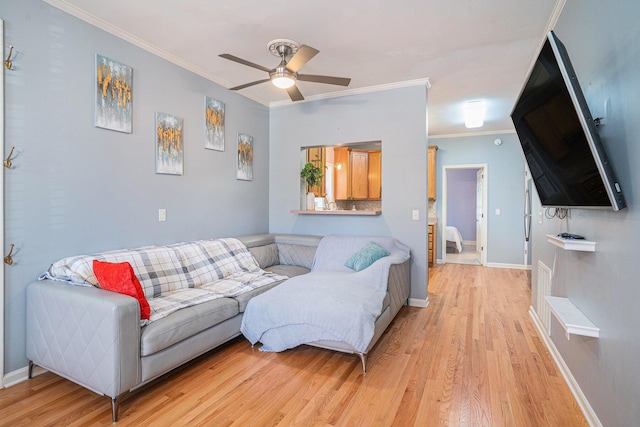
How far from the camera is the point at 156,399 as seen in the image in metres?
1.97

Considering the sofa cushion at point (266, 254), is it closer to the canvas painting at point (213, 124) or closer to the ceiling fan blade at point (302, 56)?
the canvas painting at point (213, 124)

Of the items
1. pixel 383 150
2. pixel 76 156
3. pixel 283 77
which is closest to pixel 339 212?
pixel 383 150

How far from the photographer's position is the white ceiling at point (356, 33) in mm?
2367

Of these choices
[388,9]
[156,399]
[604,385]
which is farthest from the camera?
[388,9]

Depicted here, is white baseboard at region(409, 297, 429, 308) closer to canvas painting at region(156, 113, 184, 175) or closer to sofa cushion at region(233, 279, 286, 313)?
sofa cushion at region(233, 279, 286, 313)

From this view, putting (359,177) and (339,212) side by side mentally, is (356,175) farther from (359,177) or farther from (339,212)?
(339,212)

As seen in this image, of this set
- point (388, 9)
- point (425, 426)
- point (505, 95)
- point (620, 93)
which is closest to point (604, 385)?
point (425, 426)

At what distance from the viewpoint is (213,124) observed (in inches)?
145

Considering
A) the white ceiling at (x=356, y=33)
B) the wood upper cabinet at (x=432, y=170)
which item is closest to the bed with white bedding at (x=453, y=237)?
the wood upper cabinet at (x=432, y=170)

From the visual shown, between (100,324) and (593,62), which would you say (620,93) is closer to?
(593,62)

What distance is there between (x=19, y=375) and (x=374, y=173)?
223 inches

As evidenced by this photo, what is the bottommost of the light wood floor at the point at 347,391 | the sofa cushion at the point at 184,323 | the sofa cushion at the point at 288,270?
the light wood floor at the point at 347,391

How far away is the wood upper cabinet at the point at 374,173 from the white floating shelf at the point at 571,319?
4.33 m

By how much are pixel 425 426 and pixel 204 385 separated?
142cm
